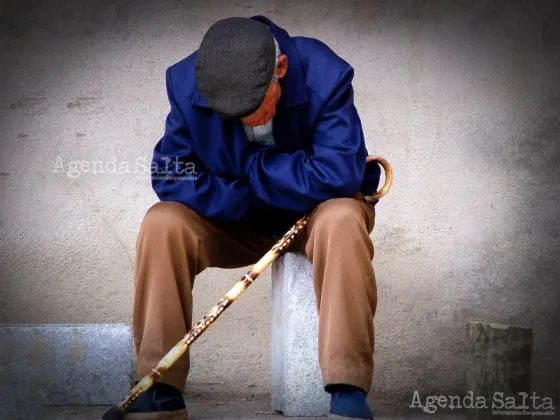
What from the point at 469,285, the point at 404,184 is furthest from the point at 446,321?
the point at 404,184

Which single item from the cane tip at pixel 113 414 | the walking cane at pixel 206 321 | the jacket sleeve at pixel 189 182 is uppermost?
the jacket sleeve at pixel 189 182

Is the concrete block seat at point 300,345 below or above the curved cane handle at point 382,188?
below

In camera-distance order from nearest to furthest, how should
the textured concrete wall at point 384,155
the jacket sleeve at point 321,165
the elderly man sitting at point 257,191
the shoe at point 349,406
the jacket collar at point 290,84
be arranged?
the shoe at point 349,406, the elderly man sitting at point 257,191, the jacket sleeve at point 321,165, the jacket collar at point 290,84, the textured concrete wall at point 384,155

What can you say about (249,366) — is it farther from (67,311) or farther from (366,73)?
(366,73)

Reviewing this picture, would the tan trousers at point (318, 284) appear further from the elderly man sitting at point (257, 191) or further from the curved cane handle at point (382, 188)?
the curved cane handle at point (382, 188)

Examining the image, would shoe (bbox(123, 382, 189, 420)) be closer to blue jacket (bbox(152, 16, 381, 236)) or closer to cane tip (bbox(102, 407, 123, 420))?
cane tip (bbox(102, 407, 123, 420))

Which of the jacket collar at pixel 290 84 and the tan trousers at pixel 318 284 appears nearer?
the tan trousers at pixel 318 284

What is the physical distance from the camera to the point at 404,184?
179 inches

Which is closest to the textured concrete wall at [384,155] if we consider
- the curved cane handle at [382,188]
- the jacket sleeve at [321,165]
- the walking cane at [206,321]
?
the curved cane handle at [382,188]

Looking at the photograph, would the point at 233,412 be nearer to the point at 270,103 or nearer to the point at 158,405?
the point at 158,405

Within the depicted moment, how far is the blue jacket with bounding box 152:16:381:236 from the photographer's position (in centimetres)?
325

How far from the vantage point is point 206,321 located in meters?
3.18

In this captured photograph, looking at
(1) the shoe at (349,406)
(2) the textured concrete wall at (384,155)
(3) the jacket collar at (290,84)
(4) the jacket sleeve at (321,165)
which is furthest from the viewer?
Result: (2) the textured concrete wall at (384,155)

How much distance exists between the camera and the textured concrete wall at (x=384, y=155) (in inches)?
179
